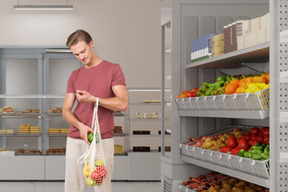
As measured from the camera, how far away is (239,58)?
4.50 metres

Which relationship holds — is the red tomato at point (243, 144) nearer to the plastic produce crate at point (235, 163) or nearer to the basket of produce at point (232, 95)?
the plastic produce crate at point (235, 163)

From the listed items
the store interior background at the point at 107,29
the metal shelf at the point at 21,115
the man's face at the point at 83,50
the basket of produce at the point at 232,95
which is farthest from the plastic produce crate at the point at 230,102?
the store interior background at the point at 107,29

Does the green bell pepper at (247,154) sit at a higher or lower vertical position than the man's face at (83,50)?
lower

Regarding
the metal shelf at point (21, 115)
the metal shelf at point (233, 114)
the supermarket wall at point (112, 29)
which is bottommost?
the metal shelf at point (21, 115)

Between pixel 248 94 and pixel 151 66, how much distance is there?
6971 millimetres

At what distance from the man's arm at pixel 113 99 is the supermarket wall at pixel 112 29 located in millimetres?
7242

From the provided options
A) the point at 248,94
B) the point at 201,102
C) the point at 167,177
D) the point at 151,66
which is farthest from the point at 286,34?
the point at 151,66

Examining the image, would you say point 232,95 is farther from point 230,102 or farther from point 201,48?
point 201,48

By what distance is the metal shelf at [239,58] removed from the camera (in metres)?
3.76

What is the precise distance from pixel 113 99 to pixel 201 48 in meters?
2.04

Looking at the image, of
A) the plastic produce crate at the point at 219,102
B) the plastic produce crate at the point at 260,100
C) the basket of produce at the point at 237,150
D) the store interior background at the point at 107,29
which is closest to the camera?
the plastic produce crate at the point at 260,100

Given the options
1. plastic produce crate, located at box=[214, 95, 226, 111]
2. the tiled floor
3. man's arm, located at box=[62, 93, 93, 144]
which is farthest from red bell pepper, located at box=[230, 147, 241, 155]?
the tiled floor

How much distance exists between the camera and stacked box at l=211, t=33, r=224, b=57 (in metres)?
4.74

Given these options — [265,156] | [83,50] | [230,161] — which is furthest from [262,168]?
[83,50]
